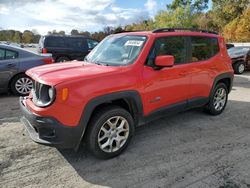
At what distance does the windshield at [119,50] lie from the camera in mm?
4202

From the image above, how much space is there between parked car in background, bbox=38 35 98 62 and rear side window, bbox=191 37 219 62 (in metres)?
9.01

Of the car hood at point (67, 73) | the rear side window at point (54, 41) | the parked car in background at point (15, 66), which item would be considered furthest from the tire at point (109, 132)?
the rear side window at point (54, 41)

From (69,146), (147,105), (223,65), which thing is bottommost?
(69,146)

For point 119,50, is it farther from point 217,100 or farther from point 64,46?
point 64,46

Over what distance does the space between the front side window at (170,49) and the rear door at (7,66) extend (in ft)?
14.9

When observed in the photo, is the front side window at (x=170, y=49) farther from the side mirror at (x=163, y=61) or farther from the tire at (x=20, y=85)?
the tire at (x=20, y=85)

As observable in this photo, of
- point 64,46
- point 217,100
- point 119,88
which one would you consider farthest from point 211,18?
point 119,88

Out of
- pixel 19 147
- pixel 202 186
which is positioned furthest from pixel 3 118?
pixel 202 186

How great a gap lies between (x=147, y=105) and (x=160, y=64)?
0.67 m

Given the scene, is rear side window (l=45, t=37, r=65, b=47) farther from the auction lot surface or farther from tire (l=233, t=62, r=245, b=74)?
the auction lot surface

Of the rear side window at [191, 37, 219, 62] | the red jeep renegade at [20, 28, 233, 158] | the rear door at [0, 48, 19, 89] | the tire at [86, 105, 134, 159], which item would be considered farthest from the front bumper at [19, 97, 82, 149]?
the rear door at [0, 48, 19, 89]

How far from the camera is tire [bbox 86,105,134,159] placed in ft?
11.9

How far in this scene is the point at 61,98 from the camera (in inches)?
129

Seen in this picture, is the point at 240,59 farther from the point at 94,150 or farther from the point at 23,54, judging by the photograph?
the point at 94,150
